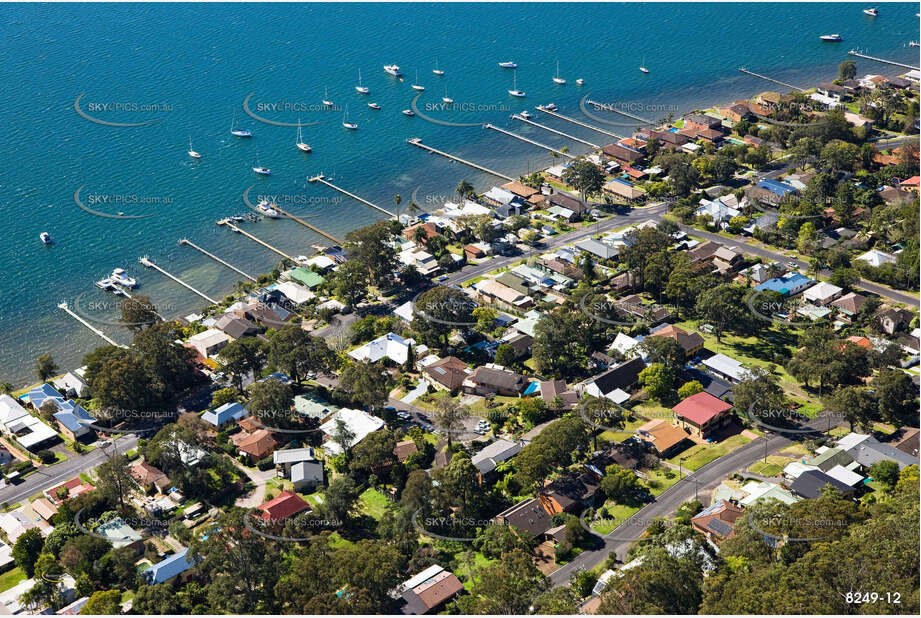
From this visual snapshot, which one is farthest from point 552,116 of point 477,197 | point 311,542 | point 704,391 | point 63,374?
point 311,542

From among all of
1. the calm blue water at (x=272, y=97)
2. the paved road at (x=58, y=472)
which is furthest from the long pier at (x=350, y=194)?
the paved road at (x=58, y=472)

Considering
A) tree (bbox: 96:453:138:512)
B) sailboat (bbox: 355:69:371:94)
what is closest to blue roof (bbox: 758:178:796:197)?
sailboat (bbox: 355:69:371:94)

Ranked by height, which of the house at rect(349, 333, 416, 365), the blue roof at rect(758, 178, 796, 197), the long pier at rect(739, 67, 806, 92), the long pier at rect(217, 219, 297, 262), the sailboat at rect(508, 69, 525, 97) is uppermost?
the long pier at rect(739, 67, 806, 92)

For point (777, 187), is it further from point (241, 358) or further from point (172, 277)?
point (172, 277)

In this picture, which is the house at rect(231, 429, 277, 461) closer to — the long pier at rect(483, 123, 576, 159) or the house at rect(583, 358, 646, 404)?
the house at rect(583, 358, 646, 404)

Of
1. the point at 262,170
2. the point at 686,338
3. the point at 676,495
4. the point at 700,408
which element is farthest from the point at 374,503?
the point at 262,170

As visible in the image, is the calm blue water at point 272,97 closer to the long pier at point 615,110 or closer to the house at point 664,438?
the long pier at point 615,110
